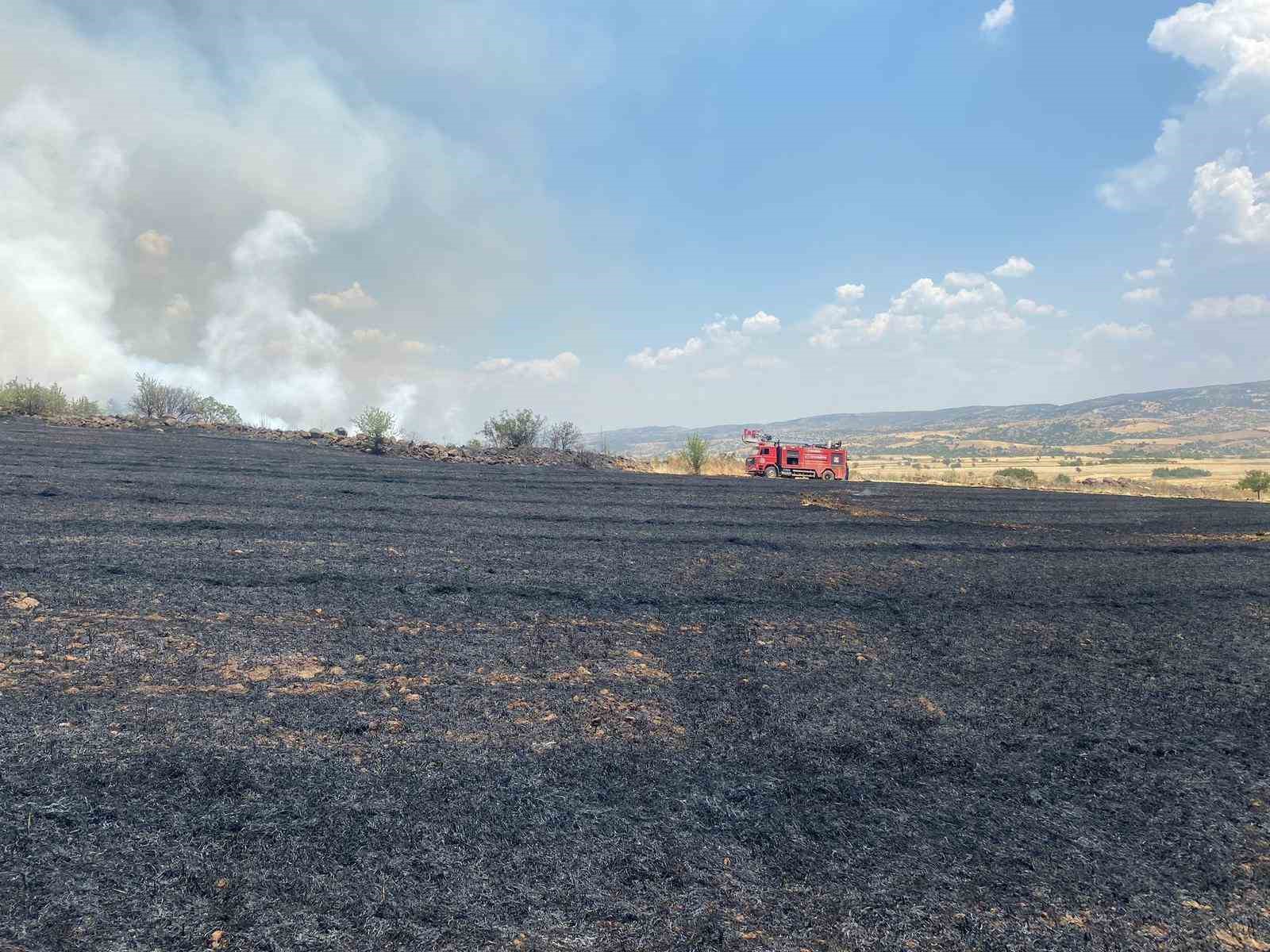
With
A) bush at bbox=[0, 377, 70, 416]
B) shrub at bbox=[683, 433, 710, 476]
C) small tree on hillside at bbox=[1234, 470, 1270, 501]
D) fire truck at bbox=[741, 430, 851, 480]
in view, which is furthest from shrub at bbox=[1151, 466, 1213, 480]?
bush at bbox=[0, 377, 70, 416]

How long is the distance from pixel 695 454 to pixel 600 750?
30176 mm

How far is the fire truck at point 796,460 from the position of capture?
3017 centimetres

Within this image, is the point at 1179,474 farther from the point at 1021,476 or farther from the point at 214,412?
the point at 214,412

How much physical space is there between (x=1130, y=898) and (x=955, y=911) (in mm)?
958

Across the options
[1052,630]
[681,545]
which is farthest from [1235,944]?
[681,545]

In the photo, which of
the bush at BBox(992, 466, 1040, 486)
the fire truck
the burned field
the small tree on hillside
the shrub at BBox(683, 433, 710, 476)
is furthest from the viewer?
the bush at BBox(992, 466, 1040, 486)

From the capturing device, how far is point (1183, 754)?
4.86m

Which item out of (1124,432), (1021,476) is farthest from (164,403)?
(1124,432)

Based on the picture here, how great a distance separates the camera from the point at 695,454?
3434 centimetres

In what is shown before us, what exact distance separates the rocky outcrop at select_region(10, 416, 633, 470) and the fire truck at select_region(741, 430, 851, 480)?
271 inches

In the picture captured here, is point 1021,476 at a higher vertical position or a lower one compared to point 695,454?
lower

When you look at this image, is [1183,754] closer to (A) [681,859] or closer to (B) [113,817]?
(A) [681,859]

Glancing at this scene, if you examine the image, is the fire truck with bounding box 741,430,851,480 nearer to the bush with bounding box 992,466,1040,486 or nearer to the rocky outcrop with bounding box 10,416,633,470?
the rocky outcrop with bounding box 10,416,633,470

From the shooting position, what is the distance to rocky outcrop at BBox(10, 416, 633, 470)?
27.3 meters
